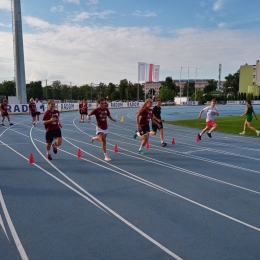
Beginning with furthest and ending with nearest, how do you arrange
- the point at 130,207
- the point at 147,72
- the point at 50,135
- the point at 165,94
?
the point at 165,94
the point at 147,72
the point at 50,135
the point at 130,207

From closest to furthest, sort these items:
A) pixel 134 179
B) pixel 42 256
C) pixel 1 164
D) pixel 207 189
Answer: pixel 42 256 < pixel 207 189 < pixel 134 179 < pixel 1 164

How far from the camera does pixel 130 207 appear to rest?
16.6 feet

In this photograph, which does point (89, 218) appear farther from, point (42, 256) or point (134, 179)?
point (134, 179)

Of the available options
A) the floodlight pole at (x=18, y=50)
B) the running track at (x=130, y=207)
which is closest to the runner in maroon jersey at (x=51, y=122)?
the running track at (x=130, y=207)

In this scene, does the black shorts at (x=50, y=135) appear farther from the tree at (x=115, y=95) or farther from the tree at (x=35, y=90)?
the tree at (x=115, y=95)

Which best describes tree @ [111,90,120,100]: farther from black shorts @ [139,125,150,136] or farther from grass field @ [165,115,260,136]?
black shorts @ [139,125,150,136]

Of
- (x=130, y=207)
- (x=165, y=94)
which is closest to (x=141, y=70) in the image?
(x=165, y=94)

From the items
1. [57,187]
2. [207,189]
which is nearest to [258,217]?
[207,189]

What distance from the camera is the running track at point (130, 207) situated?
3.70 metres

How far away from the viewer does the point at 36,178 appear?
683cm

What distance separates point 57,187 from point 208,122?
907 cm

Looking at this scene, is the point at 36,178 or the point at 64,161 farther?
the point at 64,161

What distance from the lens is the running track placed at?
3.70m

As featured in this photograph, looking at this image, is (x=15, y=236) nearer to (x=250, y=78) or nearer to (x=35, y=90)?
(x=35, y=90)
